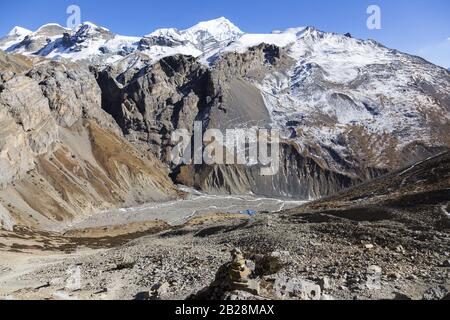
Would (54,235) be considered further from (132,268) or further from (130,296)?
(130,296)

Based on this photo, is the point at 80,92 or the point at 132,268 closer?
the point at 132,268

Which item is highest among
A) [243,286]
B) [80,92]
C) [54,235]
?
[80,92]

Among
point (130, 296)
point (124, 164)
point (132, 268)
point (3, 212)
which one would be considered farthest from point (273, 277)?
point (124, 164)

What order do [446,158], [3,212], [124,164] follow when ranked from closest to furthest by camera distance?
[446,158], [3,212], [124,164]
